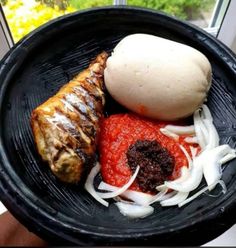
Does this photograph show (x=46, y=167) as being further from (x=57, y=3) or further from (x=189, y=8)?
(x=189, y=8)

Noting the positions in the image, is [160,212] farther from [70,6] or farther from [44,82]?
[70,6]

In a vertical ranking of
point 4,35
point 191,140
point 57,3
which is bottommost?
point 191,140

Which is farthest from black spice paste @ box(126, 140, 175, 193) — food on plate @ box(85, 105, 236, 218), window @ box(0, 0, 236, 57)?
window @ box(0, 0, 236, 57)

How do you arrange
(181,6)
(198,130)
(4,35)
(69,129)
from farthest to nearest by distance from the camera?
(181,6), (4,35), (198,130), (69,129)

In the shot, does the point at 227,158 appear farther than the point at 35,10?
No

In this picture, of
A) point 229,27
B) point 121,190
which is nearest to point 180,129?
point 121,190

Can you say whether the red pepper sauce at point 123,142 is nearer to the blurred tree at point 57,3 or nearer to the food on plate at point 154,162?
the food on plate at point 154,162

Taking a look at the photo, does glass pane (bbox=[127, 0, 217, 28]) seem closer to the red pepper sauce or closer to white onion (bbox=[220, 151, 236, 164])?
the red pepper sauce
